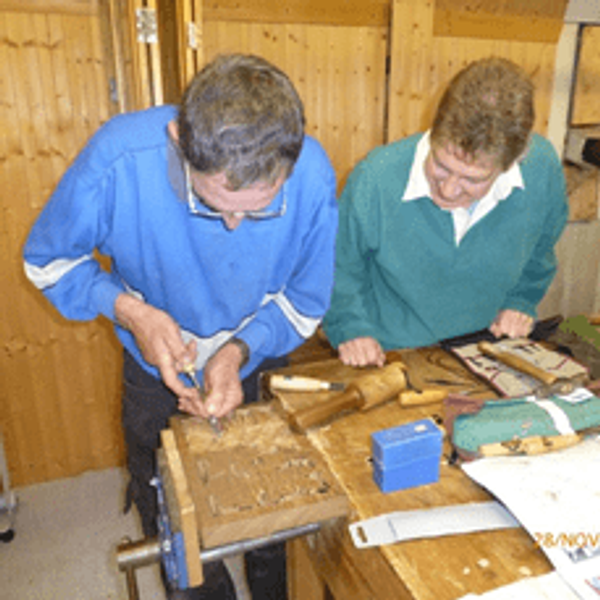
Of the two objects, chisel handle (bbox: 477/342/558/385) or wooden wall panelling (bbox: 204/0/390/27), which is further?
wooden wall panelling (bbox: 204/0/390/27)

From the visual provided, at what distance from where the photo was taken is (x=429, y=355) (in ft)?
4.81

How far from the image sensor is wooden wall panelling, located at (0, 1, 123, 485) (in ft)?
7.48

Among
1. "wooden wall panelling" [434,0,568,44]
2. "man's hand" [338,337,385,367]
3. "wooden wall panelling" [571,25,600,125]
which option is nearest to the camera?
"man's hand" [338,337,385,367]

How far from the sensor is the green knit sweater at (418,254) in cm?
155

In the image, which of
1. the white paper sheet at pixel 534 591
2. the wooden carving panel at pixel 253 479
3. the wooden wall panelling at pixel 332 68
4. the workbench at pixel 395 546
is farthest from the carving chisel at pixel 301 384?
the wooden wall panelling at pixel 332 68

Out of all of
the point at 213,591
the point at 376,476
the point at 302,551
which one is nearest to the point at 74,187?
the point at 376,476

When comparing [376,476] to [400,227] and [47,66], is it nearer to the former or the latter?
[400,227]

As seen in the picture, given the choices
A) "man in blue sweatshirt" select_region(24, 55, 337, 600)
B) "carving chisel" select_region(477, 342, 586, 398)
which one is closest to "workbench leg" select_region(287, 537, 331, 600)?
"man in blue sweatshirt" select_region(24, 55, 337, 600)

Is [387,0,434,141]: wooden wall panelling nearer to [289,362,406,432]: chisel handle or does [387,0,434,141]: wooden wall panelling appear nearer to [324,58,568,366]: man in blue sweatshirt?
[324,58,568,366]: man in blue sweatshirt

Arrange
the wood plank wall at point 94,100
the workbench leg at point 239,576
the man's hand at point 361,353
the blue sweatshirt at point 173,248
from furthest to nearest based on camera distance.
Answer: the wood plank wall at point 94,100, the workbench leg at point 239,576, the man's hand at point 361,353, the blue sweatshirt at point 173,248

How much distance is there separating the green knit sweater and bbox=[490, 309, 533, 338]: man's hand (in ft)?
0.19

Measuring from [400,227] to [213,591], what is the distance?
1115 mm

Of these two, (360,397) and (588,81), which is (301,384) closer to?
(360,397)

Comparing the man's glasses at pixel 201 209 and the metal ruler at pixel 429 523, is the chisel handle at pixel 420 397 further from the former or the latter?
the man's glasses at pixel 201 209
